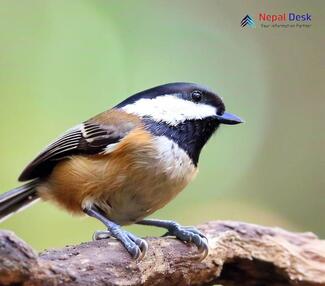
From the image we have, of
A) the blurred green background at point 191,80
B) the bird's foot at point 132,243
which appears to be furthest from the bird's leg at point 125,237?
the blurred green background at point 191,80

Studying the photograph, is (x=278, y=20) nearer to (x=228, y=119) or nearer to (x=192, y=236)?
(x=228, y=119)

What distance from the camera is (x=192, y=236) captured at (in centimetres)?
173

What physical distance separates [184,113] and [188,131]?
6 centimetres

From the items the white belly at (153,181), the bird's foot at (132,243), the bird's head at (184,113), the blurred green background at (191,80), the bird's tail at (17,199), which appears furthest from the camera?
the blurred green background at (191,80)

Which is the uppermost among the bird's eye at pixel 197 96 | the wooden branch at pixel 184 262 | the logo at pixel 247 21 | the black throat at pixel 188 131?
the logo at pixel 247 21

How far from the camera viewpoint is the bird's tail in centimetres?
189

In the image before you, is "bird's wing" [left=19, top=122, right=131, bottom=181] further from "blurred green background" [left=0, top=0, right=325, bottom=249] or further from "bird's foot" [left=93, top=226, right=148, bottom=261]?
"blurred green background" [left=0, top=0, right=325, bottom=249]

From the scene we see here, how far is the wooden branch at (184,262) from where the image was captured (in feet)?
3.89

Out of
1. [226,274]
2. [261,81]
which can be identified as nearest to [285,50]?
[261,81]

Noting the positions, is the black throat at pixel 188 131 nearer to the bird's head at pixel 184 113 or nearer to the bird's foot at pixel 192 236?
the bird's head at pixel 184 113

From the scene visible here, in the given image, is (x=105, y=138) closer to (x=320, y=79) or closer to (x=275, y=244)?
(x=275, y=244)

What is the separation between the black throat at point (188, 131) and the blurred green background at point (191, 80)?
0.79 m

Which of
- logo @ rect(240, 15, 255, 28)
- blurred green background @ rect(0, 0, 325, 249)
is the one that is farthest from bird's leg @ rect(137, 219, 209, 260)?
logo @ rect(240, 15, 255, 28)

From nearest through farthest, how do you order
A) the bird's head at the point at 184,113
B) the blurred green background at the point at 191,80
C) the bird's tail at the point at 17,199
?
the bird's head at the point at 184,113 < the bird's tail at the point at 17,199 < the blurred green background at the point at 191,80
